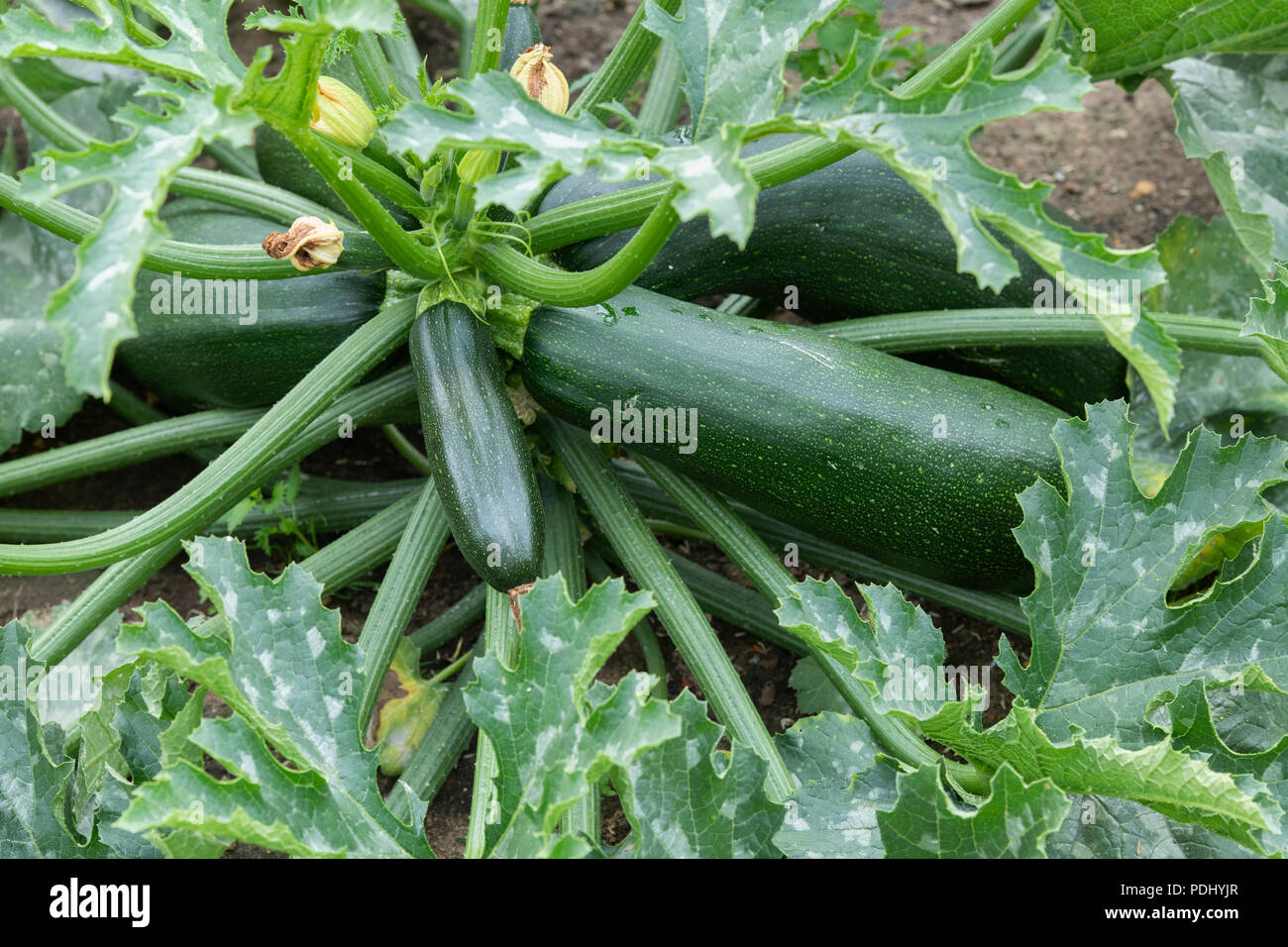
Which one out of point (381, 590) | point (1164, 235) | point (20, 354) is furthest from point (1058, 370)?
point (20, 354)

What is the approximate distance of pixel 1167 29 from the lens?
227 centimetres

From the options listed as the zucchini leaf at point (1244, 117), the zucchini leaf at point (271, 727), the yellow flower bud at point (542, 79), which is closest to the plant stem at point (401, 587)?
the zucchini leaf at point (271, 727)

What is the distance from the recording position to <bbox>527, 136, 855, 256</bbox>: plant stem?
A: 6.09 feet

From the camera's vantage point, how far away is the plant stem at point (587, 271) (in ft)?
5.58

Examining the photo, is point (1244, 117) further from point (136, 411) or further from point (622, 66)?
point (136, 411)

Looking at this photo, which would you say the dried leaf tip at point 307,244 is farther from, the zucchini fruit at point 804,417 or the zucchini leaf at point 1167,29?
the zucchini leaf at point 1167,29

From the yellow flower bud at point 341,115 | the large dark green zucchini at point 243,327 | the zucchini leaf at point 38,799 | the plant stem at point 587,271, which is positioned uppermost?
the yellow flower bud at point 341,115

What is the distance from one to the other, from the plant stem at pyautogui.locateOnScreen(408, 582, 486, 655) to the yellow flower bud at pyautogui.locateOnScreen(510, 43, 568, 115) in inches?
44.7

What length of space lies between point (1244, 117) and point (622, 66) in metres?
1.36

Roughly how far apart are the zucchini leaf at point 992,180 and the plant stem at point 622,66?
0.74 m

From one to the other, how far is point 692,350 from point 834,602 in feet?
1.93

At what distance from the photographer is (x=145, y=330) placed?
261cm

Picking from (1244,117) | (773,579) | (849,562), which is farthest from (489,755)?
(1244,117)

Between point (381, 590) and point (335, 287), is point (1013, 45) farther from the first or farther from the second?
point (381, 590)
